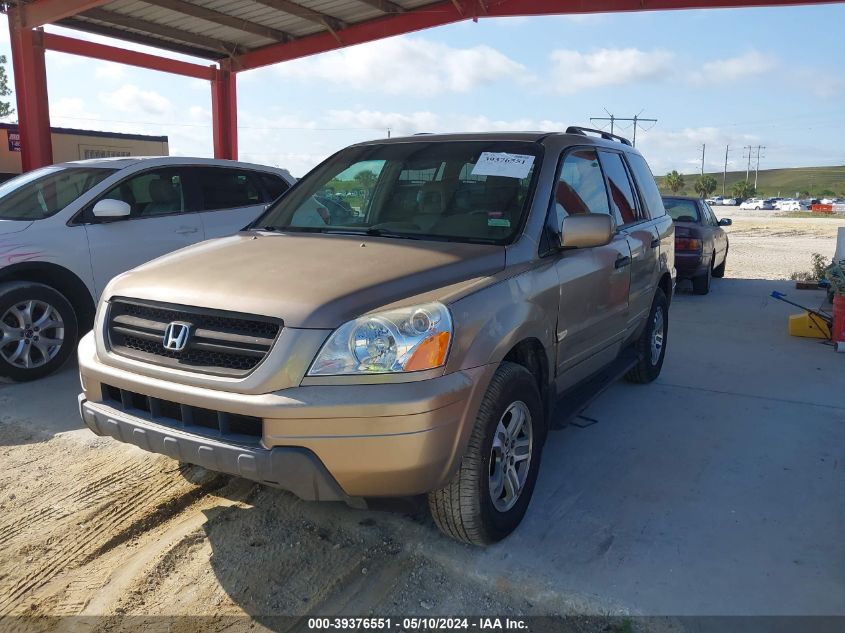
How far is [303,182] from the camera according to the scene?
174 inches

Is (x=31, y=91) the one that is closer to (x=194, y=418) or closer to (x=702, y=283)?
(x=194, y=418)

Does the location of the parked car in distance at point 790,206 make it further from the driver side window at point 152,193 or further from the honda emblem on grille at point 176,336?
the honda emblem on grille at point 176,336

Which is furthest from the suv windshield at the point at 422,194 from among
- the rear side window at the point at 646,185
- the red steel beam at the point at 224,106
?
the red steel beam at the point at 224,106

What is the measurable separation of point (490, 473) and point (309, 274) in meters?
1.17

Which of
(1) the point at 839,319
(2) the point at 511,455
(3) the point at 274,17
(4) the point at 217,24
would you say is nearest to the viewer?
(2) the point at 511,455

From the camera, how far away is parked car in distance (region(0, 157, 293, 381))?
5.50 m

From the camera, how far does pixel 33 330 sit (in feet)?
18.3

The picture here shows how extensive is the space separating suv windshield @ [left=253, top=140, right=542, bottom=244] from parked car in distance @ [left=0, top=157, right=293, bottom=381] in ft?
8.13

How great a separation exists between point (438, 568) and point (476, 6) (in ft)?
33.9

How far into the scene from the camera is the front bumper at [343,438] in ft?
8.32

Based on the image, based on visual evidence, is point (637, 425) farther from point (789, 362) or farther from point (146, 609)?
point (146, 609)

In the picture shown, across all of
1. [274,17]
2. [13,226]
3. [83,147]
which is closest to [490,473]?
[13,226]

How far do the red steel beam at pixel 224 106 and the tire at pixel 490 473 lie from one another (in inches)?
508

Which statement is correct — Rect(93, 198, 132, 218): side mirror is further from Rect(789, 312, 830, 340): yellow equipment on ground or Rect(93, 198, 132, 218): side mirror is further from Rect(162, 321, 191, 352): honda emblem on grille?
Rect(789, 312, 830, 340): yellow equipment on ground
